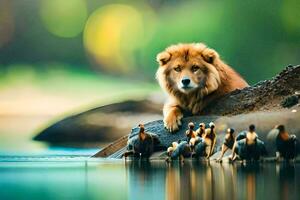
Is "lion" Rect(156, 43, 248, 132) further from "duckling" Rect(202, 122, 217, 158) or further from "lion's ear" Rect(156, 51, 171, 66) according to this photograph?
"duckling" Rect(202, 122, 217, 158)

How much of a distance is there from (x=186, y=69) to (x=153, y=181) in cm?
245

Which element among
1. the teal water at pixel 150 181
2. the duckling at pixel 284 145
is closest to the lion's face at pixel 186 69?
the teal water at pixel 150 181

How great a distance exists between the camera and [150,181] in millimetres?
4461

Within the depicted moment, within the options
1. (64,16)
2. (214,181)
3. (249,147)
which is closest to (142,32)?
(64,16)

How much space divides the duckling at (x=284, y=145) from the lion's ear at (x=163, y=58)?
1396 millimetres

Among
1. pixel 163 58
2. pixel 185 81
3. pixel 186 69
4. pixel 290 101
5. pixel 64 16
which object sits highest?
pixel 64 16

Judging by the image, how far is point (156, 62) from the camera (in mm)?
7402

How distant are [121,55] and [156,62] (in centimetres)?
43

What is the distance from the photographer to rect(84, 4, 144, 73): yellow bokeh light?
753 centimetres

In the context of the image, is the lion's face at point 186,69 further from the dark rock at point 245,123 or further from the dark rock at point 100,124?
the dark rock at point 100,124

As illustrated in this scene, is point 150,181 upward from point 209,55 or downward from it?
downward

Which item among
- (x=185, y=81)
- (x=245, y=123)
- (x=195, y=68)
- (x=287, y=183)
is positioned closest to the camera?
(x=287, y=183)

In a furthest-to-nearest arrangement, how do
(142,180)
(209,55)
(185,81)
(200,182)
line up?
(209,55), (185,81), (142,180), (200,182)

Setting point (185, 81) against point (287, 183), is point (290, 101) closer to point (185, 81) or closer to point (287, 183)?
point (185, 81)
